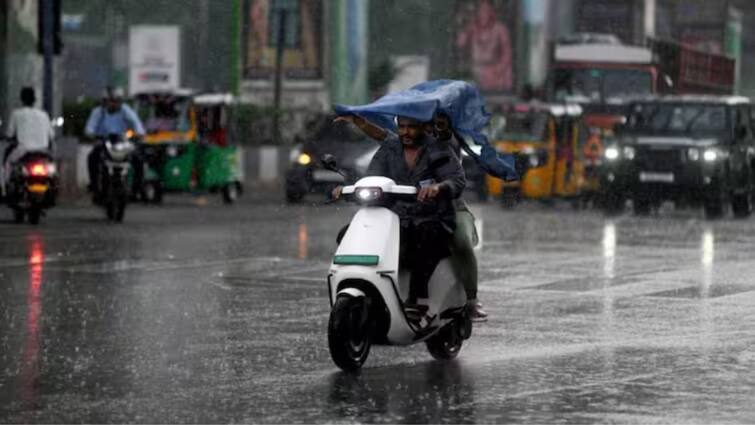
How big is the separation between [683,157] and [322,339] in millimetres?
22221

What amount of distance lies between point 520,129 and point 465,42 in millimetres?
38580

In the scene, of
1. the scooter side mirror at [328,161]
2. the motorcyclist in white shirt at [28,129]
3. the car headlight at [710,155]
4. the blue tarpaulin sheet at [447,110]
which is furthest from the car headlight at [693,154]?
the scooter side mirror at [328,161]

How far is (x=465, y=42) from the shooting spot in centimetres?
7962

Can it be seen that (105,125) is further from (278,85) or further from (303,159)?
(278,85)

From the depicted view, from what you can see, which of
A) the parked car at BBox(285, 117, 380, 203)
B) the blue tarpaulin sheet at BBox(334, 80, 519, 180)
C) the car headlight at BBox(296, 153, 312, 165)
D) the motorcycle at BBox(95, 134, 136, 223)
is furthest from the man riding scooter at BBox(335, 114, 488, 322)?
the car headlight at BBox(296, 153, 312, 165)

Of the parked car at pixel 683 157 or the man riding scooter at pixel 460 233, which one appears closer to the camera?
the man riding scooter at pixel 460 233

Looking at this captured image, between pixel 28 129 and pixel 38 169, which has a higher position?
pixel 28 129

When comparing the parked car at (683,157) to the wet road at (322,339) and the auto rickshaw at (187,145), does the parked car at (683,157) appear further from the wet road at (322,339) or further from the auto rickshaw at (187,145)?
the wet road at (322,339)

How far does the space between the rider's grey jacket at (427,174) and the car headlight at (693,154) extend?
23.0 metres

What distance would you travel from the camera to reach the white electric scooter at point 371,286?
1168 centimetres

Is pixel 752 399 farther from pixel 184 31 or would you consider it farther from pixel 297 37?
pixel 184 31

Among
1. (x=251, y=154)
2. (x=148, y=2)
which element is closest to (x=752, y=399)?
(x=251, y=154)

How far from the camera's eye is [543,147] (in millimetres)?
40500

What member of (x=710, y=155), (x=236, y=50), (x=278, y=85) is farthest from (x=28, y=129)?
(x=236, y=50)
